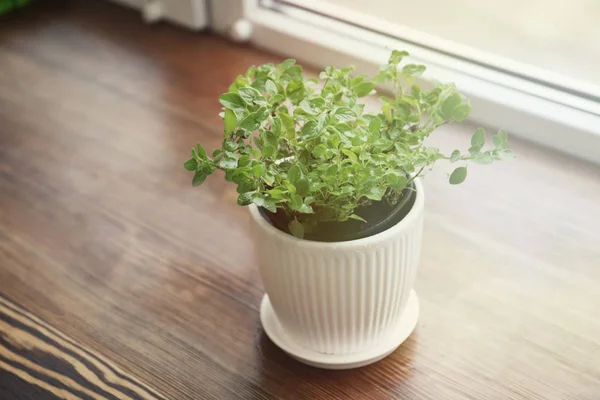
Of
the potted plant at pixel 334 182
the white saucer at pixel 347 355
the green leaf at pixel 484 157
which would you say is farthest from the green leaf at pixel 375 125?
the white saucer at pixel 347 355

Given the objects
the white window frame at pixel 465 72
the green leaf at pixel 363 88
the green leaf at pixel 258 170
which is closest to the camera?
the green leaf at pixel 258 170

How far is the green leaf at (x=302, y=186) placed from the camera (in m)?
0.67

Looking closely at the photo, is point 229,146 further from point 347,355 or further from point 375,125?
point 347,355

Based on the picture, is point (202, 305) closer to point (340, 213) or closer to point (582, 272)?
point (340, 213)

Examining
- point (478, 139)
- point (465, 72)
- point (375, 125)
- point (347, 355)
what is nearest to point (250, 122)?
point (375, 125)

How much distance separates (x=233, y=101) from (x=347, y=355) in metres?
0.35

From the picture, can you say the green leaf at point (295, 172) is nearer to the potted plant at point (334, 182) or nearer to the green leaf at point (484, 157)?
the potted plant at point (334, 182)

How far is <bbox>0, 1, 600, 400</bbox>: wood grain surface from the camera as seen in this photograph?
0.87 meters

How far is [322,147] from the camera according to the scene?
684 mm

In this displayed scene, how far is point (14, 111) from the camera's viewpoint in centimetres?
138

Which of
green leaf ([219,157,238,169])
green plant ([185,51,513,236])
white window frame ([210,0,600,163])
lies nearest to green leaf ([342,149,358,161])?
green plant ([185,51,513,236])

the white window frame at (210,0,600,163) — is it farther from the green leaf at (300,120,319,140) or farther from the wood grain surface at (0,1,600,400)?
the green leaf at (300,120,319,140)

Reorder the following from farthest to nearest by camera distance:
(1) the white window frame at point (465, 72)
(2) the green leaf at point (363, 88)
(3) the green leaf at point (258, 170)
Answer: (1) the white window frame at point (465, 72)
(2) the green leaf at point (363, 88)
(3) the green leaf at point (258, 170)

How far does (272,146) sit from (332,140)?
2.4 inches
